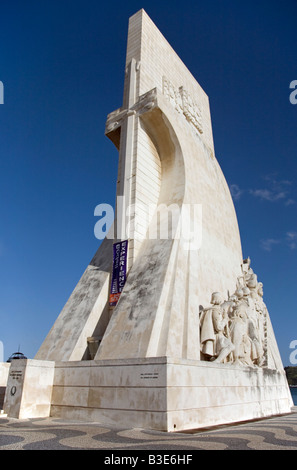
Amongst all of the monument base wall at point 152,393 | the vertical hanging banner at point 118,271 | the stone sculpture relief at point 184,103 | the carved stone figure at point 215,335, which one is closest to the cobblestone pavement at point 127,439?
the monument base wall at point 152,393

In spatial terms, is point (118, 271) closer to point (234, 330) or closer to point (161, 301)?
point (161, 301)

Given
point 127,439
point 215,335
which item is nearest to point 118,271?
point 215,335

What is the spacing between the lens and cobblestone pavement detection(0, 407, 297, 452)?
9.74ft

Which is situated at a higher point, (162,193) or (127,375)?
(162,193)

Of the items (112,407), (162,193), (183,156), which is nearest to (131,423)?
(112,407)

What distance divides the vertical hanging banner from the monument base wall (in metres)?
1.71

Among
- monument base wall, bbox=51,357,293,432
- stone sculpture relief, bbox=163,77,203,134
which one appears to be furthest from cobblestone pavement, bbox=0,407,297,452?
stone sculpture relief, bbox=163,77,203,134

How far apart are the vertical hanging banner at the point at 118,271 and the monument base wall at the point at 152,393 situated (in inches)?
67.5

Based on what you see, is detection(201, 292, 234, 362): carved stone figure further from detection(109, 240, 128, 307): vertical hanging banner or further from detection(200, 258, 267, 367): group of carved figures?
detection(109, 240, 128, 307): vertical hanging banner

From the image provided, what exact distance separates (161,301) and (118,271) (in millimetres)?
1548

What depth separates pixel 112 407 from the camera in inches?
179
